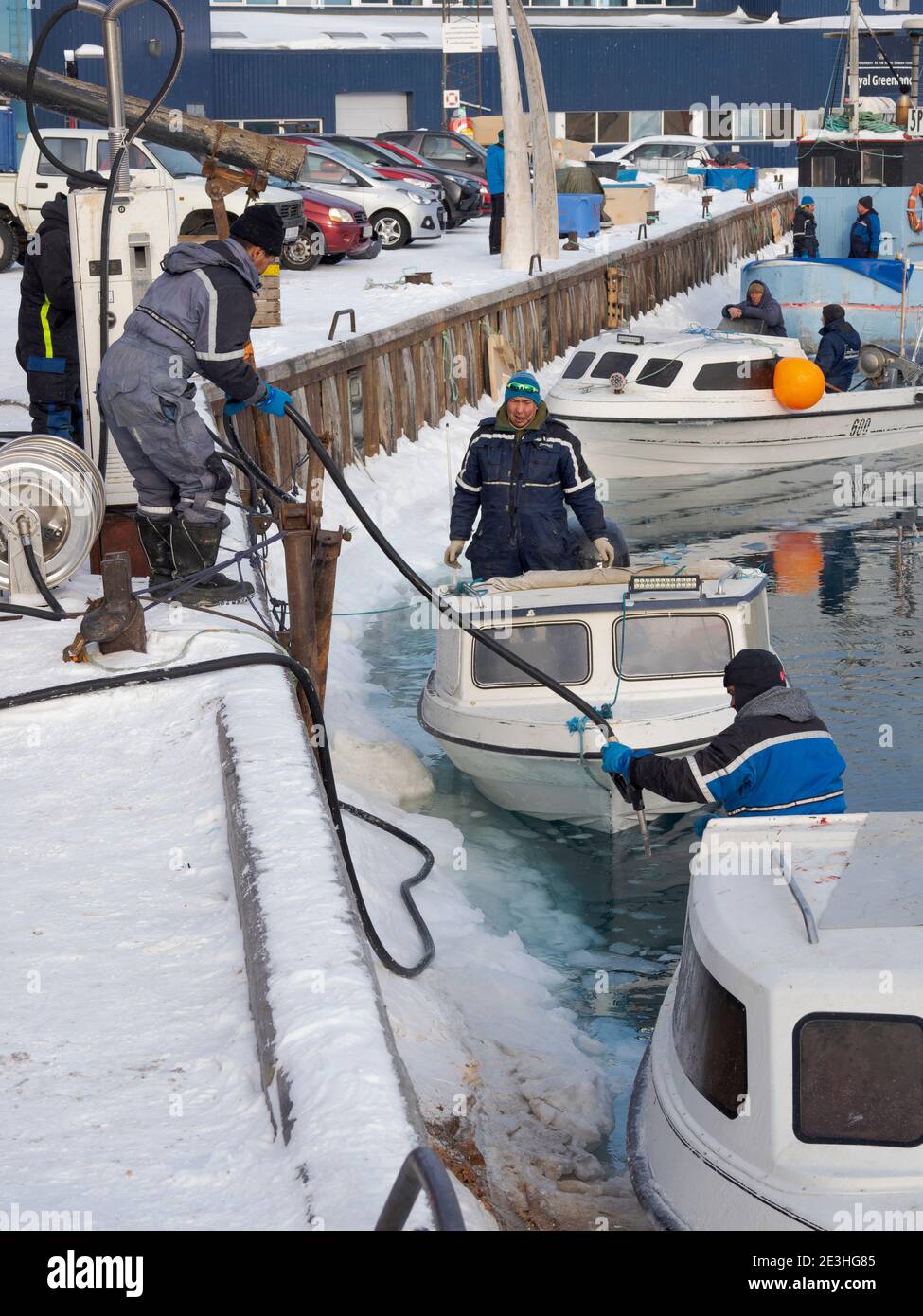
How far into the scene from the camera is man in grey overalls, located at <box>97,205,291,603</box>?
24.4ft

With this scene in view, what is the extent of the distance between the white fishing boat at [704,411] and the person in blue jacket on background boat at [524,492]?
922 cm

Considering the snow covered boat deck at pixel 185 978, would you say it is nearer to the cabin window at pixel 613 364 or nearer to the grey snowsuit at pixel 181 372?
the grey snowsuit at pixel 181 372

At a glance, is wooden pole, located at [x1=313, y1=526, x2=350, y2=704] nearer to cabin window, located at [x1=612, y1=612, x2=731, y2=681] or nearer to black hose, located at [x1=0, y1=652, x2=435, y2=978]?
cabin window, located at [x1=612, y1=612, x2=731, y2=681]

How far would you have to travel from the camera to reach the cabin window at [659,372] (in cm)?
1917

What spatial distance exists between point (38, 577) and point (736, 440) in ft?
43.3

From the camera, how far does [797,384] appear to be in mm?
19109

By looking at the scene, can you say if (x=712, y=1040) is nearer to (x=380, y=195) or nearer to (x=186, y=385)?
(x=186, y=385)

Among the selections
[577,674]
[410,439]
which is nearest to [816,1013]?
[577,674]

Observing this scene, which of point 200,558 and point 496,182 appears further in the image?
point 496,182

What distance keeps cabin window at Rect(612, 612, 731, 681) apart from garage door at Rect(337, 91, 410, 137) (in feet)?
145

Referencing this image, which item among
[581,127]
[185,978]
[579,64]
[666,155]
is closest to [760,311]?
[185,978]

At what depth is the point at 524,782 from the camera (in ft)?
30.0

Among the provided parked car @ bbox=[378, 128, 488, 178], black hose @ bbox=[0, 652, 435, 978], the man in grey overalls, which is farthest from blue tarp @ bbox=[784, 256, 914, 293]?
black hose @ bbox=[0, 652, 435, 978]
